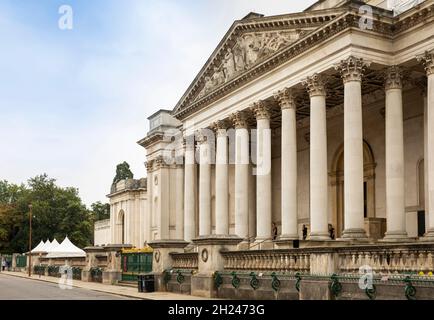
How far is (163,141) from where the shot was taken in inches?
2355

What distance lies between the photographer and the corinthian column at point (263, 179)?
38.4 meters

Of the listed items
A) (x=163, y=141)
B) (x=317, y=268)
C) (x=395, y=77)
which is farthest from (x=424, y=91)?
(x=163, y=141)

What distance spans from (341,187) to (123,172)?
2910 inches

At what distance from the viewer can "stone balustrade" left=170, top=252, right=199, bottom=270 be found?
29.0 meters

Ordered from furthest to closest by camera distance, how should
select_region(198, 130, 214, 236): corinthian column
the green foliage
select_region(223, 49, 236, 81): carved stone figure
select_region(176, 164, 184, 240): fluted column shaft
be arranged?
the green foliage → select_region(176, 164, 184, 240): fluted column shaft → select_region(198, 130, 214, 236): corinthian column → select_region(223, 49, 236, 81): carved stone figure

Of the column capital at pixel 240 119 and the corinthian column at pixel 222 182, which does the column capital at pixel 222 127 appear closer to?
the corinthian column at pixel 222 182

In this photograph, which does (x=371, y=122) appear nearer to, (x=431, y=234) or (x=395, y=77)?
(x=395, y=77)

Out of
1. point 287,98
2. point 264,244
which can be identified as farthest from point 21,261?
point 287,98

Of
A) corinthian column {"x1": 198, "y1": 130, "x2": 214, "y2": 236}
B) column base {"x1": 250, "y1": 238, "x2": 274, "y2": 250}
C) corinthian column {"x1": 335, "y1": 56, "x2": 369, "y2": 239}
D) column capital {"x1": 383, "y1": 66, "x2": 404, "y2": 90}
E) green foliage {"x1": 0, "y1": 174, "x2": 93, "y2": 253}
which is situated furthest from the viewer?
green foliage {"x1": 0, "y1": 174, "x2": 93, "y2": 253}

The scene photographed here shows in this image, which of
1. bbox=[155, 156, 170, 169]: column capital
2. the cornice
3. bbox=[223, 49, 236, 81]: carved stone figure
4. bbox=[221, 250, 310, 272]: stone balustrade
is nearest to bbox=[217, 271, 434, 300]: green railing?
bbox=[221, 250, 310, 272]: stone balustrade

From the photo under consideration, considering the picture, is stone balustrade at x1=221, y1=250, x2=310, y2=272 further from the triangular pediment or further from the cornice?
the triangular pediment

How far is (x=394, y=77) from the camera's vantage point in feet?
105

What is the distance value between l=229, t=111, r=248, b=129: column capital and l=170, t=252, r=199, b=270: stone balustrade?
12.8 meters
